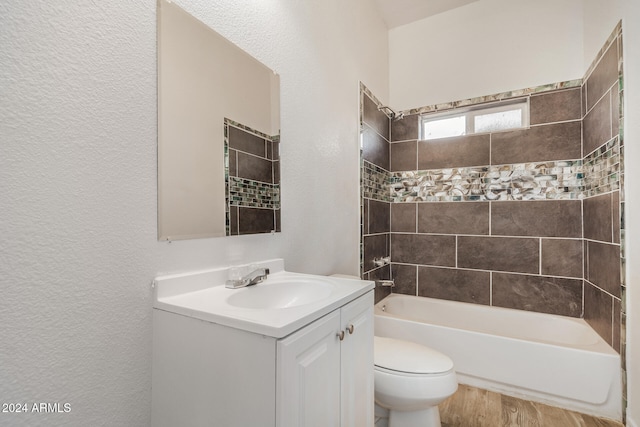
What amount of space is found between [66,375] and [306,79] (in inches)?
64.2

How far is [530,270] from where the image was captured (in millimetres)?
2451

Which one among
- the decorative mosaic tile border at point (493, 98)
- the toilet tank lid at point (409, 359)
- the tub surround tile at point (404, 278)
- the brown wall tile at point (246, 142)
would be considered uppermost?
the decorative mosaic tile border at point (493, 98)

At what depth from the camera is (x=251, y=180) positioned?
137cm

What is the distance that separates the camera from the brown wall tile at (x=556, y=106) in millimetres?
2312

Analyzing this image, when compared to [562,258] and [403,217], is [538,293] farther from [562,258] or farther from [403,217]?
[403,217]

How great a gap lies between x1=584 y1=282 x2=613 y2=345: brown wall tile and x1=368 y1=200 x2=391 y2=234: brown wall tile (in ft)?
5.00

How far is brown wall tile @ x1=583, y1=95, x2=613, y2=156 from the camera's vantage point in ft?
5.96

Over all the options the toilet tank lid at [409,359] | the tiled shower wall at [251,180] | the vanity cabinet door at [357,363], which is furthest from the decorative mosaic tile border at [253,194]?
the toilet tank lid at [409,359]

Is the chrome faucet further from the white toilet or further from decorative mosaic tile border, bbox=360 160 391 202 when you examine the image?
decorative mosaic tile border, bbox=360 160 391 202

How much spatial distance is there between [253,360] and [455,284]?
7.86 feet

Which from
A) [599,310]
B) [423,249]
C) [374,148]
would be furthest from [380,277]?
[599,310]

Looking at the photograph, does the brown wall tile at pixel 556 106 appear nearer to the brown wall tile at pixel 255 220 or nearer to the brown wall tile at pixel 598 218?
the brown wall tile at pixel 598 218

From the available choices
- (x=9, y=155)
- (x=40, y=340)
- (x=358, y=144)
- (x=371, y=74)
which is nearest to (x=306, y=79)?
(x=358, y=144)

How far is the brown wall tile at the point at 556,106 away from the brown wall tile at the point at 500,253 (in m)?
0.96
